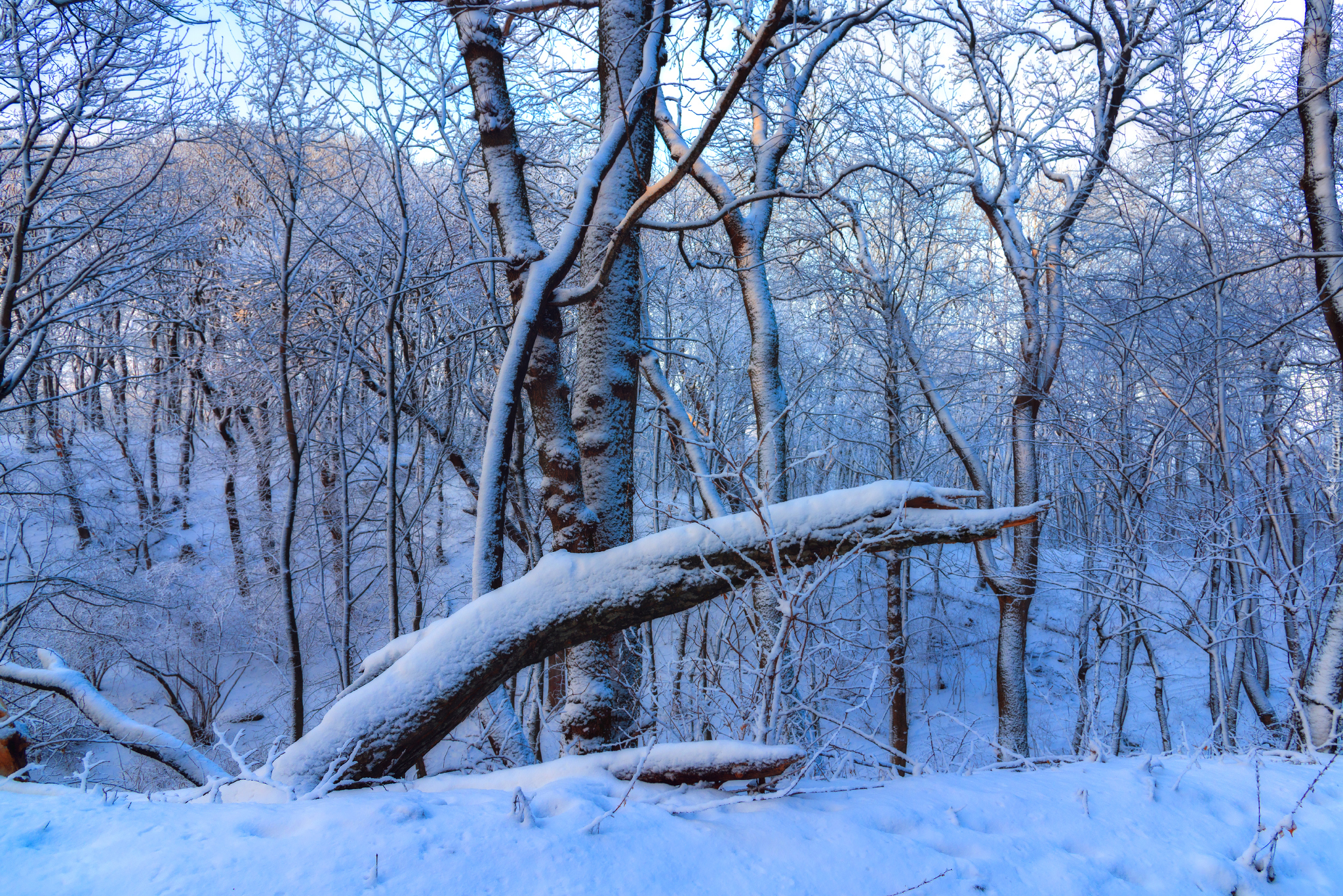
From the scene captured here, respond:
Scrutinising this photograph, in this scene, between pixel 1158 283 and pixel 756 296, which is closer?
pixel 756 296

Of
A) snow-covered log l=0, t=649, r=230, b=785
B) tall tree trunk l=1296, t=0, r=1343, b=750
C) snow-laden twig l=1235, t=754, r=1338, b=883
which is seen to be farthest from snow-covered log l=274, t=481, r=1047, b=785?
tall tree trunk l=1296, t=0, r=1343, b=750

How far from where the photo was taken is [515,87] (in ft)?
Result: 20.8

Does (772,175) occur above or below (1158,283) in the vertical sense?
above

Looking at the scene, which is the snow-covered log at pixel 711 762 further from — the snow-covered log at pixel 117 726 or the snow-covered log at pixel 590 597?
the snow-covered log at pixel 117 726

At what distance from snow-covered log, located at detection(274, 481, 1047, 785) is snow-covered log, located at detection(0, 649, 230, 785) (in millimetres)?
1507

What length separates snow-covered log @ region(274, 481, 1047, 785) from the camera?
286 cm

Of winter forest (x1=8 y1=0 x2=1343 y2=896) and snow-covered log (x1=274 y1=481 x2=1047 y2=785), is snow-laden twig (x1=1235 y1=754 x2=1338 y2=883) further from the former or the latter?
snow-covered log (x1=274 y1=481 x2=1047 y2=785)

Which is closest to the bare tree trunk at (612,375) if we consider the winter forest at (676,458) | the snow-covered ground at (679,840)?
the winter forest at (676,458)

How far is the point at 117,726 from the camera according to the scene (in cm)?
384

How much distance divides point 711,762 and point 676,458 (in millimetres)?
6607

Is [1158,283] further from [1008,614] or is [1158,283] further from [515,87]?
[515,87]

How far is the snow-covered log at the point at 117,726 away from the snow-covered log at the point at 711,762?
2.81 meters

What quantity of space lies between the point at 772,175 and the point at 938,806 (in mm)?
6755

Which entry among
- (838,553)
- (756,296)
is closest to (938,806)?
(838,553)
